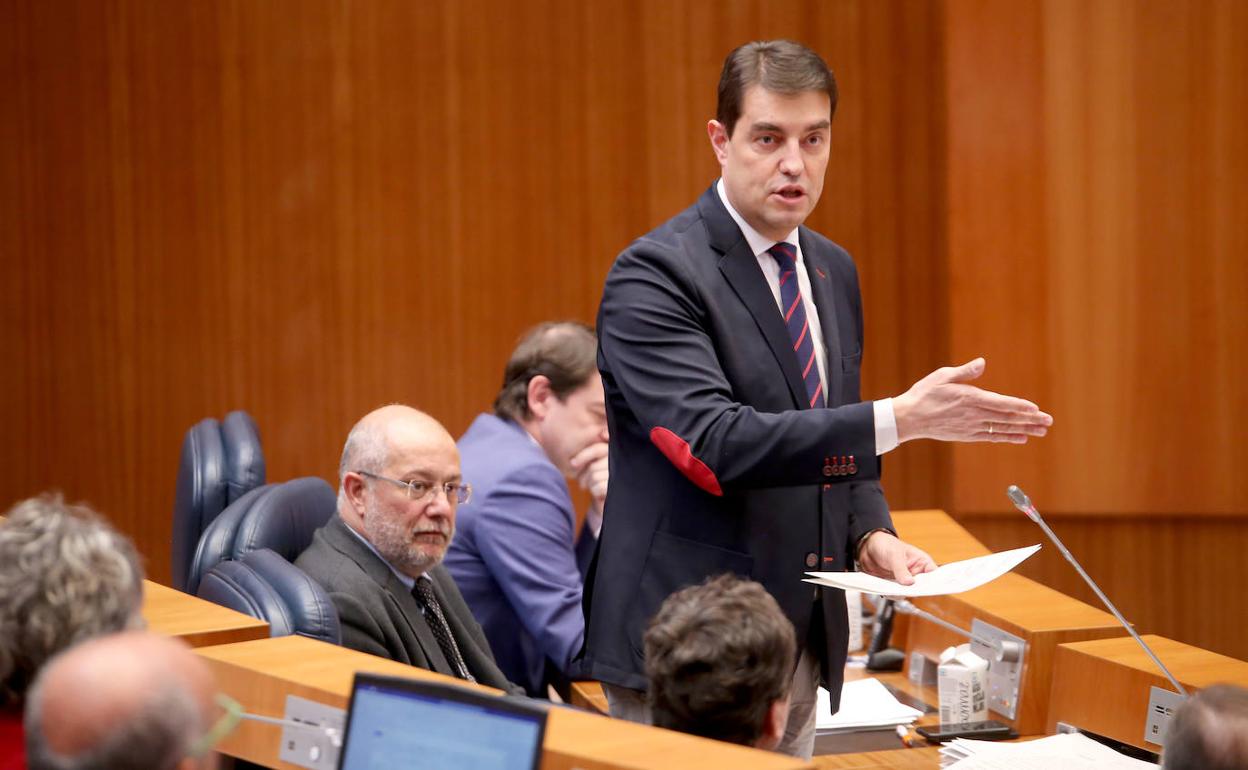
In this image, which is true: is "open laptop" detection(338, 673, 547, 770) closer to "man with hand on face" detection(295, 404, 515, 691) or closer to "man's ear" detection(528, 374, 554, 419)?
"man with hand on face" detection(295, 404, 515, 691)

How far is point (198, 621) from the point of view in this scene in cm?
199

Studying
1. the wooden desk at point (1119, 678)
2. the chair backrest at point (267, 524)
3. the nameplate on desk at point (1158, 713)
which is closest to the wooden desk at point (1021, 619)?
the wooden desk at point (1119, 678)

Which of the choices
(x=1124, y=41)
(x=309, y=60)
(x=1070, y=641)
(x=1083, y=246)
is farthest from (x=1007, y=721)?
(x=309, y=60)

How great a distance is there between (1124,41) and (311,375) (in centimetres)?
287

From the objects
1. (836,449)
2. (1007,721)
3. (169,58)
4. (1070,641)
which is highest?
(169,58)

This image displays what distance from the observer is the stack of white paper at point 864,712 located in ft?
8.91

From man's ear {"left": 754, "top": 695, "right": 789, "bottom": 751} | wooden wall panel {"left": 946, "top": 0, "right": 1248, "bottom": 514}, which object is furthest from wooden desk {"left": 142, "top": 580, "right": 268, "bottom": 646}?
wooden wall panel {"left": 946, "top": 0, "right": 1248, "bottom": 514}

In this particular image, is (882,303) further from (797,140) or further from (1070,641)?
(797,140)

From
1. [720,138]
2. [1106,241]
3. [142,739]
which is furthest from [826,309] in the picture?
[1106,241]

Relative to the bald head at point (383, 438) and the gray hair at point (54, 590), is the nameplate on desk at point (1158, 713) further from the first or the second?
the gray hair at point (54, 590)

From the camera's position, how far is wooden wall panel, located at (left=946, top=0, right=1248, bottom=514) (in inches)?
180

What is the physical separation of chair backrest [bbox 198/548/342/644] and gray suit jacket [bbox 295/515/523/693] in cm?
15

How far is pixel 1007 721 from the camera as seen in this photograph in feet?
8.63

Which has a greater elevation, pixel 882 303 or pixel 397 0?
pixel 397 0
